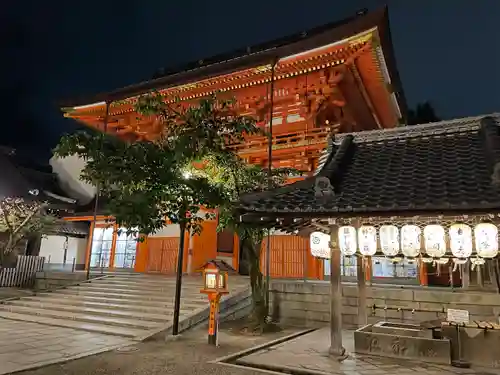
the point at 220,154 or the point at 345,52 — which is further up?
the point at 345,52

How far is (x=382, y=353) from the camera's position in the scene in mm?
7012

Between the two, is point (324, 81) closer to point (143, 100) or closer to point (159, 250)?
point (143, 100)

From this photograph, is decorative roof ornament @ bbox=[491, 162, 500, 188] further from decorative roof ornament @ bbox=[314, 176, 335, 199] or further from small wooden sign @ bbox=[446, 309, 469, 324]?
small wooden sign @ bbox=[446, 309, 469, 324]

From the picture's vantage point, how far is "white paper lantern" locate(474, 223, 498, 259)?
225 inches

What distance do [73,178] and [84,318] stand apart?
62.3ft

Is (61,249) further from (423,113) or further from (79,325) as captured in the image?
(423,113)

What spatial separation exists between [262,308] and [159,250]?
9192 mm

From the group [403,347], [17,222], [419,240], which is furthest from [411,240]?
[17,222]

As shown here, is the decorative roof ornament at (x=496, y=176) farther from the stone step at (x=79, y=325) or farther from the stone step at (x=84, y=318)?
the stone step at (x=84, y=318)

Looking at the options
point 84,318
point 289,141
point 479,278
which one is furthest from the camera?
point 289,141

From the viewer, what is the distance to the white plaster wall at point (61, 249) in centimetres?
2255

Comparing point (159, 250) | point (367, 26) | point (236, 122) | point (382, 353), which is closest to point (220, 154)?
point (236, 122)

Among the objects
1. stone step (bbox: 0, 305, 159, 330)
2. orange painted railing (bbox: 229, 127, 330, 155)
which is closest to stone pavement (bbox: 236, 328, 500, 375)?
stone step (bbox: 0, 305, 159, 330)

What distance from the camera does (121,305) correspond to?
11383 millimetres
